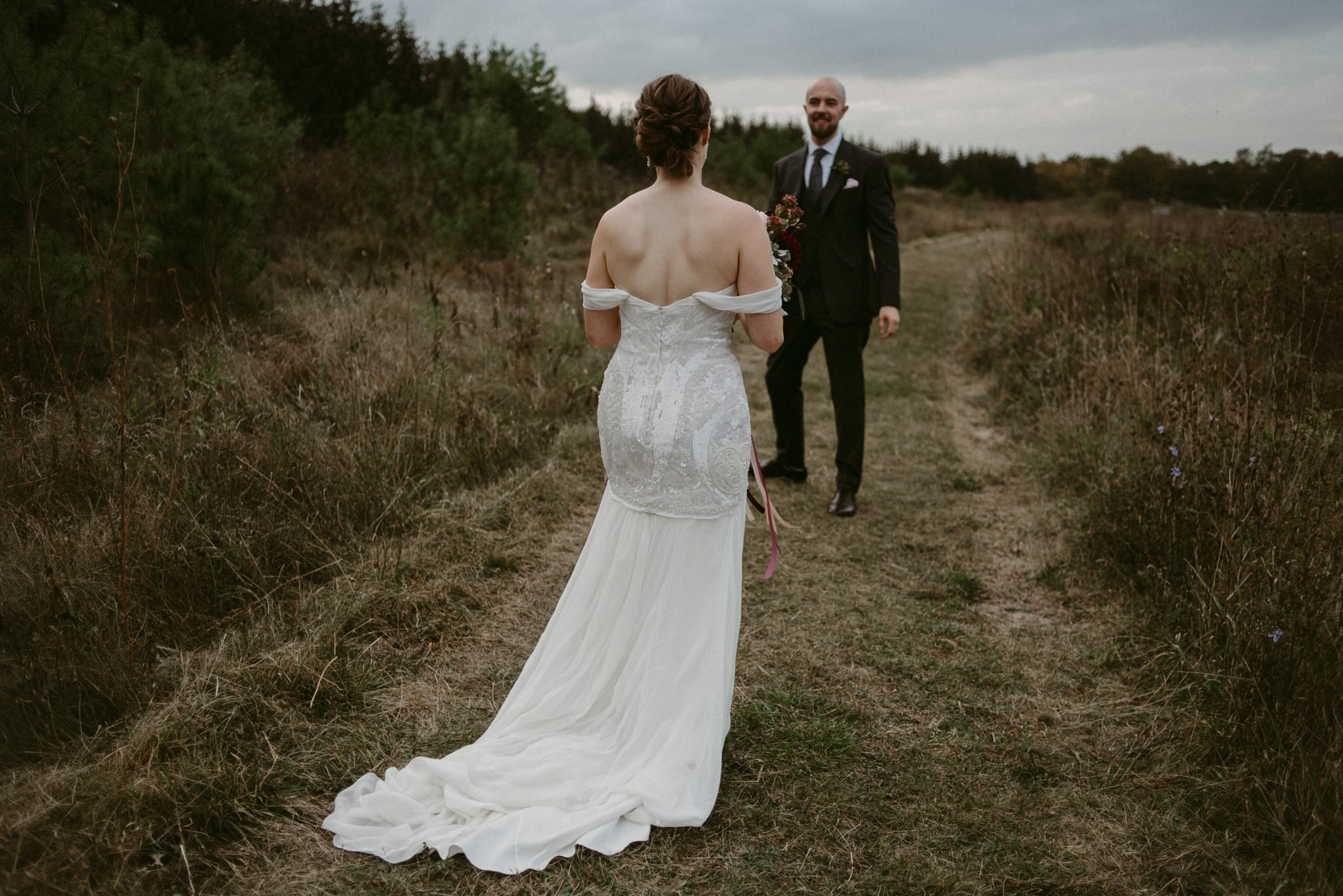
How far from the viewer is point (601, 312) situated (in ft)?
9.02

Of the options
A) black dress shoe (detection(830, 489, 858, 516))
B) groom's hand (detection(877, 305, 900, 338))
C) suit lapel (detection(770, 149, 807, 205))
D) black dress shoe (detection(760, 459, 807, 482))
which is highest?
suit lapel (detection(770, 149, 807, 205))

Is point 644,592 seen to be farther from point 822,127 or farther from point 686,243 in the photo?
point 822,127

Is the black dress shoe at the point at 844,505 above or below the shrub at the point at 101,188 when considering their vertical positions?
below

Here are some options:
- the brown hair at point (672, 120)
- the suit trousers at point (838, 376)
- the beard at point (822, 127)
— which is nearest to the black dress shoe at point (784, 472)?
the suit trousers at point (838, 376)

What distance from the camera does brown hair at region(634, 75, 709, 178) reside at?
7.86 ft

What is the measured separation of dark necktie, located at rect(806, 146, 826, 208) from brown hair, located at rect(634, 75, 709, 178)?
2.57 metres

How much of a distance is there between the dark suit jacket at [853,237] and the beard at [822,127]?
10 centimetres

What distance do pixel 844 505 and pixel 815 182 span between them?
6.49 feet

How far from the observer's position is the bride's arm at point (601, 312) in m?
2.67

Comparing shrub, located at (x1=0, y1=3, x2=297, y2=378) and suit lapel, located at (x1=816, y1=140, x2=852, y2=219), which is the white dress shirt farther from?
shrub, located at (x1=0, y1=3, x2=297, y2=378)

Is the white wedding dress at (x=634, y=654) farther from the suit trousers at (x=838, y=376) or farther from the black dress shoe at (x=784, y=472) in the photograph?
the black dress shoe at (x=784, y=472)

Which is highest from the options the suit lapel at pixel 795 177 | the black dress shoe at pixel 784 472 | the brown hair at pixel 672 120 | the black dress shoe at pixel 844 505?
the suit lapel at pixel 795 177

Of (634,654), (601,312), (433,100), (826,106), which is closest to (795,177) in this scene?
(826,106)

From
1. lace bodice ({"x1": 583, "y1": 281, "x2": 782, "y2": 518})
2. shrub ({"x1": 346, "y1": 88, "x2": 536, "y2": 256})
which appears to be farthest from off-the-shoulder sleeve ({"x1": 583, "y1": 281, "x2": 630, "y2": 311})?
shrub ({"x1": 346, "y1": 88, "x2": 536, "y2": 256})
